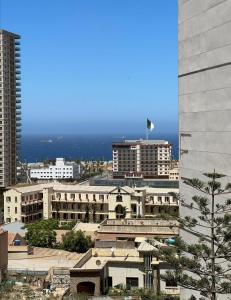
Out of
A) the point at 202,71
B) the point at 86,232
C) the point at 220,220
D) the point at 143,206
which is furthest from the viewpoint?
the point at 143,206

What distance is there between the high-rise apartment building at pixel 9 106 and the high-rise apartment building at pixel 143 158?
90.8ft

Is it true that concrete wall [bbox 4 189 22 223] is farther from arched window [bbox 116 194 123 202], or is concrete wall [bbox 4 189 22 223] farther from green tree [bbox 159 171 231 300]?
green tree [bbox 159 171 231 300]

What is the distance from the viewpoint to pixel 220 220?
1111 centimetres

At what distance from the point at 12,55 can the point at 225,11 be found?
5570 centimetres

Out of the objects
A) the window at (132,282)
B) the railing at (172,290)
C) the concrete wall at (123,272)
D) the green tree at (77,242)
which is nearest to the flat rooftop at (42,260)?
the green tree at (77,242)

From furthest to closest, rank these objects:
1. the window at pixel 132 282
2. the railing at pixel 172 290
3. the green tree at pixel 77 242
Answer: the green tree at pixel 77 242
the window at pixel 132 282
the railing at pixel 172 290

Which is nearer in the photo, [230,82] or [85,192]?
[230,82]

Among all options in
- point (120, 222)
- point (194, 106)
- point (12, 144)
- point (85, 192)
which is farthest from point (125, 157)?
point (194, 106)

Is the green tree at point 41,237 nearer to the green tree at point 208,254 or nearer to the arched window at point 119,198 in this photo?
the arched window at point 119,198

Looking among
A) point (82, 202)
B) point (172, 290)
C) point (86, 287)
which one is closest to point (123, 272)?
point (86, 287)

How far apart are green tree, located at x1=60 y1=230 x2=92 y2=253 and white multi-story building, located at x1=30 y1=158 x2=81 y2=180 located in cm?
7050

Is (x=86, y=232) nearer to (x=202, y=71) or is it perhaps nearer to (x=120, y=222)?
(x=120, y=222)

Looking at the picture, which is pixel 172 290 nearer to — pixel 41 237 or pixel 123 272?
pixel 123 272

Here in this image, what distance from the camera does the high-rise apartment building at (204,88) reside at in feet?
40.3
